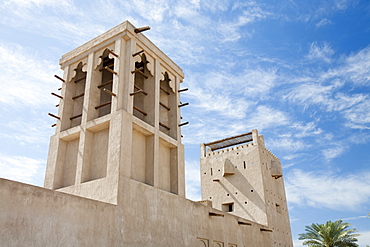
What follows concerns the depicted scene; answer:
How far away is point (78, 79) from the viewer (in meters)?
13.2

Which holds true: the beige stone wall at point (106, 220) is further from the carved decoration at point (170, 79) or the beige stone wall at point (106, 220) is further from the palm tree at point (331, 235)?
the palm tree at point (331, 235)

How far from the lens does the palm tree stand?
77.9ft

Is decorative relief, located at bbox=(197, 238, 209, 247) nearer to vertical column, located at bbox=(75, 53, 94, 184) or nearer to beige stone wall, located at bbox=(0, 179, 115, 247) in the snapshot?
beige stone wall, located at bbox=(0, 179, 115, 247)

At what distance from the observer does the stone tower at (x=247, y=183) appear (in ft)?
64.8

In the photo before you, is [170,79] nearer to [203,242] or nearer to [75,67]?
[75,67]

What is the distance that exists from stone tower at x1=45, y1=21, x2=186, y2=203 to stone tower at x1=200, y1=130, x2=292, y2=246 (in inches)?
340

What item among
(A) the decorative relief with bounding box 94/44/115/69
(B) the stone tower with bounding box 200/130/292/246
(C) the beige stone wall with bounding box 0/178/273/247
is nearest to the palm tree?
(B) the stone tower with bounding box 200/130/292/246

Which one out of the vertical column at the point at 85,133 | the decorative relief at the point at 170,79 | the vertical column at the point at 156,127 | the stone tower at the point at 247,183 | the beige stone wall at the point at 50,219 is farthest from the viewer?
the stone tower at the point at 247,183

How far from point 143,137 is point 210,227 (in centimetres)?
443

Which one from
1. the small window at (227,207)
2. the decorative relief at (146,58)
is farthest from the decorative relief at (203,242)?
the small window at (227,207)

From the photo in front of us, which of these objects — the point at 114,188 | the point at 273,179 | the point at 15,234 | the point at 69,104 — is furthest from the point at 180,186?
the point at 273,179

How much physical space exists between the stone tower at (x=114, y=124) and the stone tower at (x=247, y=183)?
8643 millimetres

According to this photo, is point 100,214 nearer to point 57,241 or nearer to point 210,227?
point 57,241

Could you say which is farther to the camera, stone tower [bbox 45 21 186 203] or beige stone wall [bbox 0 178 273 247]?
stone tower [bbox 45 21 186 203]
